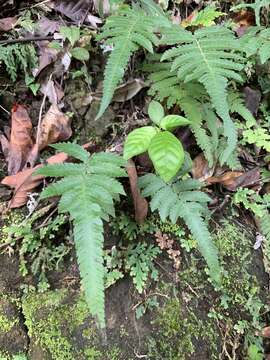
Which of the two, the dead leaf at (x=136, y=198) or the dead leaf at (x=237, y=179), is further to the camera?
the dead leaf at (x=237, y=179)

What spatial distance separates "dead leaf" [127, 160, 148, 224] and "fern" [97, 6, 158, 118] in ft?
1.27

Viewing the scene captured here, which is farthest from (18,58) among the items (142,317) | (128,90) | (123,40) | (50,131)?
(142,317)

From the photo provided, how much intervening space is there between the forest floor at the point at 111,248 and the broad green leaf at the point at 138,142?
11.7 inches

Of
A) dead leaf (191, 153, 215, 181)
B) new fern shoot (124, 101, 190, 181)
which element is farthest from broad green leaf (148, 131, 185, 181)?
dead leaf (191, 153, 215, 181)

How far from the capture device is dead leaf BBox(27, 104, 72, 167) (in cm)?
254

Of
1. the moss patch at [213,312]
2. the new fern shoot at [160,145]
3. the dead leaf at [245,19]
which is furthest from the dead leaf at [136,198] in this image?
the dead leaf at [245,19]

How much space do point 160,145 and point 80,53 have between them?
1.00m

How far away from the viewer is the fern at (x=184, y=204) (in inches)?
74.7

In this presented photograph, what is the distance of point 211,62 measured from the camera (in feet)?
7.07

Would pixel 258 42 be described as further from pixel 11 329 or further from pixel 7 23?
pixel 11 329

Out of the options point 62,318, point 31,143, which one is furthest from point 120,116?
point 62,318

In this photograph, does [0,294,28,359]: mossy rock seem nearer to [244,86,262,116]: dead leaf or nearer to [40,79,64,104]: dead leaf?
[40,79,64,104]: dead leaf

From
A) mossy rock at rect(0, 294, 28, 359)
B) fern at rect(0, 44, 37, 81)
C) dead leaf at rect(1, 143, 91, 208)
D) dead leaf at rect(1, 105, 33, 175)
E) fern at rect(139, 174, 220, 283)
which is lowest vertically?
mossy rock at rect(0, 294, 28, 359)

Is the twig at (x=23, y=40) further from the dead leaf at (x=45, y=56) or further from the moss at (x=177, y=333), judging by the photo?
the moss at (x=177, y=333)
